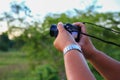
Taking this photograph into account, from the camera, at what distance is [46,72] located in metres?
6.06

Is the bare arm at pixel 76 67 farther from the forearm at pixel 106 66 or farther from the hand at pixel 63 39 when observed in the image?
the forearm at pixel 106 66

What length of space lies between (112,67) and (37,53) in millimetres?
5848

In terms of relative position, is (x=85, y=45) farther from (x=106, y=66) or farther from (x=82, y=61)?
(x=82, y=61)

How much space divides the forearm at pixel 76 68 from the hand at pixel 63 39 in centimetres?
6

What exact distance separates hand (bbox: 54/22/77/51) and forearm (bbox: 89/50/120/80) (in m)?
0.30

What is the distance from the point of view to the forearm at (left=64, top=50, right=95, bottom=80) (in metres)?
1.26

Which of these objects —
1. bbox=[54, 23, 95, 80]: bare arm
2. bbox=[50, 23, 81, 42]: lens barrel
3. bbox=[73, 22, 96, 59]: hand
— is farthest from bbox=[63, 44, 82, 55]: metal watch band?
bbox=[73, 22, 96, 59]: hand

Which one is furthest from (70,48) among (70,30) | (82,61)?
(70,30)

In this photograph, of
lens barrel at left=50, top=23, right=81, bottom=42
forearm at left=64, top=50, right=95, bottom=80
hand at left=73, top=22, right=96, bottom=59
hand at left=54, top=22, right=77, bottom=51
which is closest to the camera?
forearm at left=64, top=50, right=95, bottom=80

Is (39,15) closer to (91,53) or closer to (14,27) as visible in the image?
(14,27)

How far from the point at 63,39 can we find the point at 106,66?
1.22ft

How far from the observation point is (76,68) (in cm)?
128

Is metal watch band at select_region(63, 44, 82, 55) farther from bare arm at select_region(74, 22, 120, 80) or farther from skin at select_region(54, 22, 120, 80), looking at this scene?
bare arm at select_region(74, 22, 120, 80)

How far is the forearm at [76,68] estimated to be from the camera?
1.26 m
